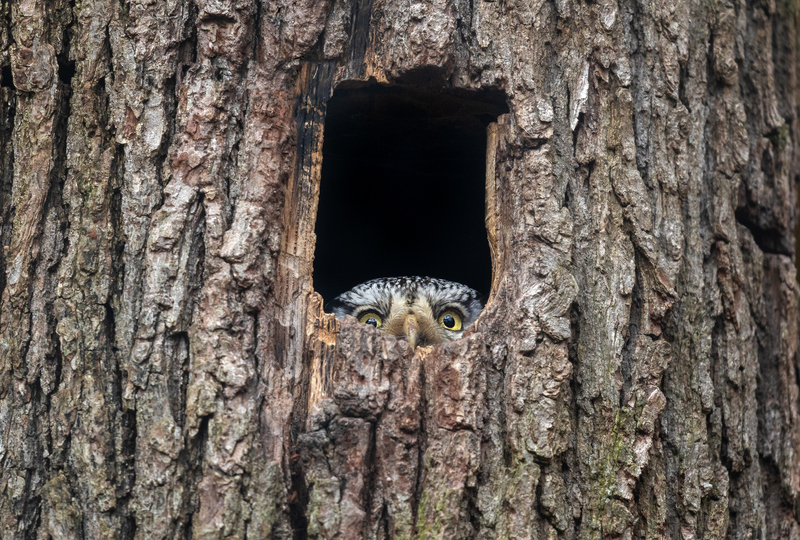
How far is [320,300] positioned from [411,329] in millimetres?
746

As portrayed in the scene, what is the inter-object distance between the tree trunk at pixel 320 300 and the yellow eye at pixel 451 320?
3.48ft

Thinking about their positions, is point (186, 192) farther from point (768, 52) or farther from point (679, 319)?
point (768, 52)

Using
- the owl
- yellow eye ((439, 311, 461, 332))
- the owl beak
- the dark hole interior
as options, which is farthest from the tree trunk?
yellow eye ((439, 311, 461, 332))

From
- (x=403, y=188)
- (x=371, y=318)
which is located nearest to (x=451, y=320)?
(x=371, y=318)

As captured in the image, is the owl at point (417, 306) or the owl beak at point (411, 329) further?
the owl at point (417, 306)

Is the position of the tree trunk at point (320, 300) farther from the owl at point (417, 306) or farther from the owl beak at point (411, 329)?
the owl at point (417, 306)

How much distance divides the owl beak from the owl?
0.01 meters

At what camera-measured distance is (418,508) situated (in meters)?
1.87

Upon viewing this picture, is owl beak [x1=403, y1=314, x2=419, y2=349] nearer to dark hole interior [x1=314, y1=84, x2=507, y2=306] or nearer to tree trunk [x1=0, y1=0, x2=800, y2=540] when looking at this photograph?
tree trunk [x1=0, y1=0, x2=800, y2=540]

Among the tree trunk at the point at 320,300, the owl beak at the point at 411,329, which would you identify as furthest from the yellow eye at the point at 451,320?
the tree trunk at the point at 320,300

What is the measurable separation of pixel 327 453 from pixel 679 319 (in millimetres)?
1297

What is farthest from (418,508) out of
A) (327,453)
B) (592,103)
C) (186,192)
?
(592,103)

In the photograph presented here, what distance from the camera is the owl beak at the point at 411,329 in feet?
8.80

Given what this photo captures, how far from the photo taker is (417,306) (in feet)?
9.88
